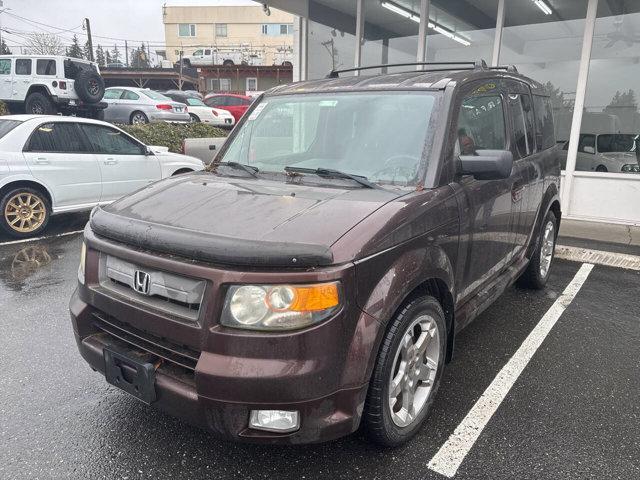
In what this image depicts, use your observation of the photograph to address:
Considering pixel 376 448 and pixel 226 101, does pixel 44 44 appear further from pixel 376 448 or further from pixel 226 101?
pixel 376 448

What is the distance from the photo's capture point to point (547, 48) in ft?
26.3

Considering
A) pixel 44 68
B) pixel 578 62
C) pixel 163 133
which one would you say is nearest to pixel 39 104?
pixel 44 68

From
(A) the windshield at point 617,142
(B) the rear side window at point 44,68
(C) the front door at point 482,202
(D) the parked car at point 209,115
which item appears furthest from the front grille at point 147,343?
(D) the parked car at point 209,115

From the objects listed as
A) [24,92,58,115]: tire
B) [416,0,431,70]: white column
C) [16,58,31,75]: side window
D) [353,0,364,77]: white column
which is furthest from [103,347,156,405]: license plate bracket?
[16,58,31,75]: side window

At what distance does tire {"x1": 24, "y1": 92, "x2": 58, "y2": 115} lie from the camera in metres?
14.8

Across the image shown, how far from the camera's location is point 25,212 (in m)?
6.56

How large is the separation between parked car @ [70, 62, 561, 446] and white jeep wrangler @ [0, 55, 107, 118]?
13.8m

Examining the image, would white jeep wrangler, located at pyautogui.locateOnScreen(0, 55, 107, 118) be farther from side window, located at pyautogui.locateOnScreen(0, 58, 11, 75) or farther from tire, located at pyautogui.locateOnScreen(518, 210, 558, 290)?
tire, located at pyautogui.locateOnScreen(518, 210, 558, 290)

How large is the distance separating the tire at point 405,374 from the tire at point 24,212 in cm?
602

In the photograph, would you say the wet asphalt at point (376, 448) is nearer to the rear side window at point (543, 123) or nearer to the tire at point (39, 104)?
the rear side window at point (543, 123)

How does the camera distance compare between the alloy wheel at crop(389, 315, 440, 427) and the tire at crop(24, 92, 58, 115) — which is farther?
the tire at crop(24, 92, 58, 115)

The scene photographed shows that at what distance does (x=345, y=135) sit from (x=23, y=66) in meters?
15.6

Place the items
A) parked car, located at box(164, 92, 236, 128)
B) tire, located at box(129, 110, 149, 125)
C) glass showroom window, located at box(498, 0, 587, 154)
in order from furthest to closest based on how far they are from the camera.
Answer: parked car, located at box(164, 92, 236, 128), tire, located at box(129, 110, 149, 125), glass showroom window, located at box(498, 0, 587, 154)

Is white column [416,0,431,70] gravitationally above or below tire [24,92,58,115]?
above
